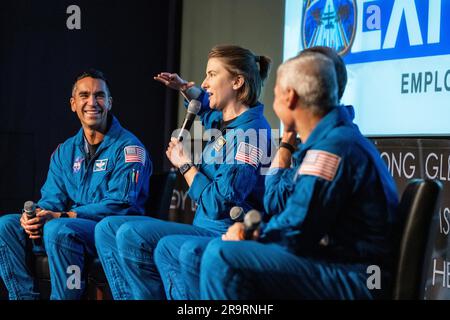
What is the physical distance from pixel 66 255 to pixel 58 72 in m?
1.94

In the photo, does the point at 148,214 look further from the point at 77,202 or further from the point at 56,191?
the point at 56,191

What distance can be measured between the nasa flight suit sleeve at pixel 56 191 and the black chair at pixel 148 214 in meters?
0.32

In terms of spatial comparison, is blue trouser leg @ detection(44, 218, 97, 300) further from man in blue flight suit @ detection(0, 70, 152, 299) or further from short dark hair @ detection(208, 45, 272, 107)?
short dark hair @ detection(208, 45, 272, 107)

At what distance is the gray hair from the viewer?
2.03 meters

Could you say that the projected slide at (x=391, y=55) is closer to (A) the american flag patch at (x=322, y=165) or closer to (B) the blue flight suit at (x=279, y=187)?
(B) the blue flight suit at (x=279, y=187)

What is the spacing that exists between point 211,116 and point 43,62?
1.88 m

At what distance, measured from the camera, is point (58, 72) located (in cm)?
465

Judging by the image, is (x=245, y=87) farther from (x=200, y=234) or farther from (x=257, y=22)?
(x=257, y=22)

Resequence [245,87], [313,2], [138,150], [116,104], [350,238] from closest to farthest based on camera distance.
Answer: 1. [350,238]
2. [245,87]
3. [138,150]
4. [313,2]
5. [116,104]

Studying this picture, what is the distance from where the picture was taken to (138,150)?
11.2ft

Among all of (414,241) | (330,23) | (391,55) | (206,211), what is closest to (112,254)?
(206,211)

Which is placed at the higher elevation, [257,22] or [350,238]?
[257,22]

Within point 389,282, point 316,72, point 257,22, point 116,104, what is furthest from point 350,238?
point 116,104

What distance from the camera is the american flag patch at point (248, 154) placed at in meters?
2.66
